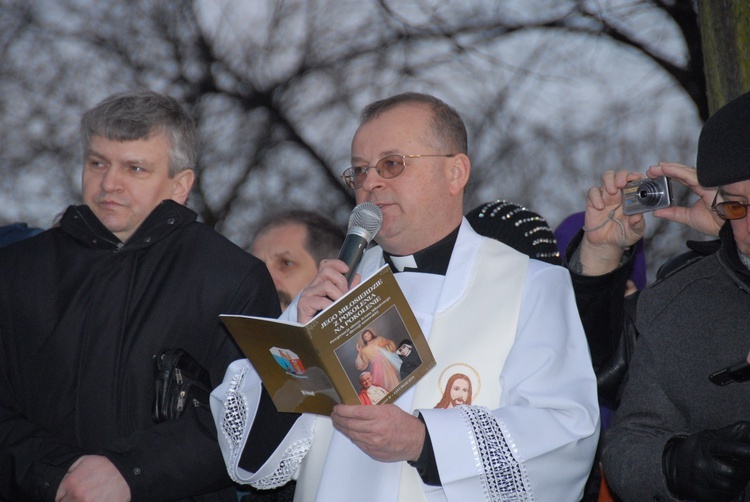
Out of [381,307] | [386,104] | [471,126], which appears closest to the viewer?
[381,307]

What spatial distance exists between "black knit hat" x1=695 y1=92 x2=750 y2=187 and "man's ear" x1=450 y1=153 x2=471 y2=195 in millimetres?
858

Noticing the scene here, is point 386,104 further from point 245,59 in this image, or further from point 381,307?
point 245,59

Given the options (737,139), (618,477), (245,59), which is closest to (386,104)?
(737,139)

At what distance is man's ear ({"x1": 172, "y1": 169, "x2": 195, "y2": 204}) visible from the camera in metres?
3.83

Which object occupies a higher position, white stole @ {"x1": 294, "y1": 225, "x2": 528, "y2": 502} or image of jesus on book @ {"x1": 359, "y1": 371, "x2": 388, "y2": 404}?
image of jesus on book @ {"x1": 359, "y1": 371, "x2": 388, "y2": 404}

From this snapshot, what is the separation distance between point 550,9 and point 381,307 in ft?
15.9

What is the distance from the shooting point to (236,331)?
2.88m

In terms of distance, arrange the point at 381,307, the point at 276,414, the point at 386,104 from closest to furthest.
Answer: the point at 381,307 < the point at 276,414 < the point at 386,104

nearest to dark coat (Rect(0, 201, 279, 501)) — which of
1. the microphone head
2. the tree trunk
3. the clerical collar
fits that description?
the clerical collar

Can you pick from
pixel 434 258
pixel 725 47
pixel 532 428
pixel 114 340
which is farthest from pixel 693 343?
pixel 725 47

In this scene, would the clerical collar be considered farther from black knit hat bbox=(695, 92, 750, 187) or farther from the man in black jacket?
black knit hat bbox=(695, 92, 750, 187)

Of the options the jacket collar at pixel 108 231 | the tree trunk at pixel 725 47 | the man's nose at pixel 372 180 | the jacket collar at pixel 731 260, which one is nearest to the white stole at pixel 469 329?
the man's nose at pixel 372 180

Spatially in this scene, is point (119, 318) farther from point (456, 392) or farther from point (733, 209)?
point (733, 209)

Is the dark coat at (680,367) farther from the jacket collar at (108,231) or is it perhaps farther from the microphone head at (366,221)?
the jacket collar at (108,231)
